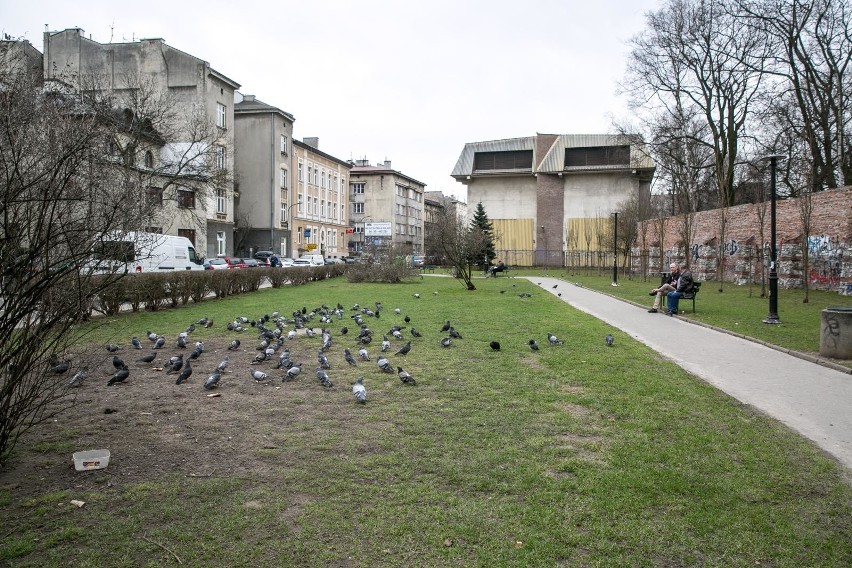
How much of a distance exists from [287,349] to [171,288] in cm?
1057

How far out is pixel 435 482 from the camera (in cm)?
433

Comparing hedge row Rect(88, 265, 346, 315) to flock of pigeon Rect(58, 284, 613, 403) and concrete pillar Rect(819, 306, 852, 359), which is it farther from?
concrete pillar Rect(819, 306, 852, 359)

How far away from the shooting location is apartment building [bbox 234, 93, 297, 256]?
5634cm

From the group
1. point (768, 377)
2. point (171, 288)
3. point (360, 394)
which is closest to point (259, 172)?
point (171, 288)

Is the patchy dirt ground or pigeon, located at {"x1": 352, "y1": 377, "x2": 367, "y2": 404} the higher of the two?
pigeon, located at {"x1": 352, "y1": 377, "x2": 367, "y2": 404}

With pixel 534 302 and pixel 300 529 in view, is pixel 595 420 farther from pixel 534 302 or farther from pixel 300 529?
pixel 534 302

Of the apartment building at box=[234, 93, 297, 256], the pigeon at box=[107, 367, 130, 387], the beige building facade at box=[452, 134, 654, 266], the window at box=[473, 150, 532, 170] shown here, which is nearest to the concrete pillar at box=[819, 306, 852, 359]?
the pigeon at box=[107, 367, 130, 387]

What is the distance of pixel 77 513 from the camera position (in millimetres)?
3785

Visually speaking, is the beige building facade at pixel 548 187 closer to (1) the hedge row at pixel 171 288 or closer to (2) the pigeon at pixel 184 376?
(1) the hedge row at pixel 171 288

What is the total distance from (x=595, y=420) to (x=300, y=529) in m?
3.46

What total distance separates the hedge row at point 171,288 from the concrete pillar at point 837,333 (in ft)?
40.8

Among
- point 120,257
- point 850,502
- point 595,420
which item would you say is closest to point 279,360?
point 120,257

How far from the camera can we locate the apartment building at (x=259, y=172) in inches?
2218

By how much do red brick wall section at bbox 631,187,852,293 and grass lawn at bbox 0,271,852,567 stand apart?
60.5 ft
